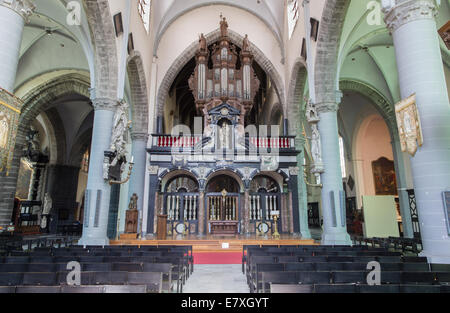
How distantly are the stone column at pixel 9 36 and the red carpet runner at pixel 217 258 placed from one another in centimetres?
633

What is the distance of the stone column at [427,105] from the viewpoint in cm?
459

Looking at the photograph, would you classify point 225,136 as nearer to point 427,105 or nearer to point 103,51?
point 103,51

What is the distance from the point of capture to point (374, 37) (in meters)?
11.8

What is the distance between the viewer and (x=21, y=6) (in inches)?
195

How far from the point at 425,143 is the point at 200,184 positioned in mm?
9891

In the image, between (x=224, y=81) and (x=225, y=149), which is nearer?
(x=225, y=149)

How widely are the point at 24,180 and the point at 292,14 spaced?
20.1 meters

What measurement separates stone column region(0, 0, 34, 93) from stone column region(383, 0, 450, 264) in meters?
7.07

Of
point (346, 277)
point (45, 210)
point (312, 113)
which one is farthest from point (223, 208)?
point (45, 210)

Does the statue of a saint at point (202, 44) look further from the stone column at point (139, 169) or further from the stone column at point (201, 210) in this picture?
the stone column at point (201, 210)

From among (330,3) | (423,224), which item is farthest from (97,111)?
(423,224)

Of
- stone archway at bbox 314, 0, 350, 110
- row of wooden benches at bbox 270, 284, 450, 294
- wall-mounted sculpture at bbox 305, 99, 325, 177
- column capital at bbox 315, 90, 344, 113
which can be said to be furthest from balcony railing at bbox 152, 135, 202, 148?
row of wooden benches at bbox 270, 284, 450, 294

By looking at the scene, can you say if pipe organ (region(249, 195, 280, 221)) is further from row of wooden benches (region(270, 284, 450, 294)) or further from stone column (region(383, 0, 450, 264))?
row of wooden benches (region(270, 284, 450, 294))

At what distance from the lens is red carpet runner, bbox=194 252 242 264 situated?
320 inches
